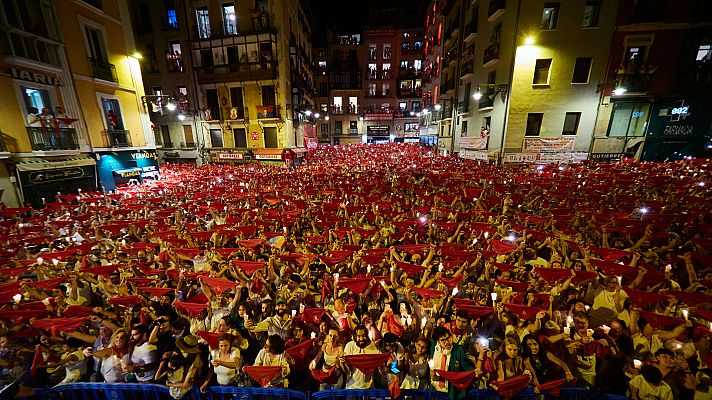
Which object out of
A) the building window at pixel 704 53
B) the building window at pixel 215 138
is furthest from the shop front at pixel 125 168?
the building window at pixel 704 53

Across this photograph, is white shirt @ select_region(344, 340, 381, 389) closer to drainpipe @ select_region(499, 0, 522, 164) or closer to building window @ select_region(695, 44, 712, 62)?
drainpipe @ select_region(499, 0, 522, 164)

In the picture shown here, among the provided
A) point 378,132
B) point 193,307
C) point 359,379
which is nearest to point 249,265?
point 193,307

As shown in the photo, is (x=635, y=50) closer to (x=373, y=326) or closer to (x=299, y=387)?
(x=373, y=326)

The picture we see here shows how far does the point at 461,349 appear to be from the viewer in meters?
4.47

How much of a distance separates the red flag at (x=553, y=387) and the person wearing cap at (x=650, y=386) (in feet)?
3.65

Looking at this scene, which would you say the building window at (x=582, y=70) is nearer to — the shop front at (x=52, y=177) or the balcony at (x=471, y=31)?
the balcony at (x=471, y=31)

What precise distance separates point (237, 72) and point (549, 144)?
99.2 ft

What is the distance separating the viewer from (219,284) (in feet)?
19.5

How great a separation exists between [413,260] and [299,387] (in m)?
3.82

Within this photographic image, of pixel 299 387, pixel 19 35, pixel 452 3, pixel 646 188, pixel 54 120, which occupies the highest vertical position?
pixel 452 3

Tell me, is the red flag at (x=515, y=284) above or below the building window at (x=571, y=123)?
below

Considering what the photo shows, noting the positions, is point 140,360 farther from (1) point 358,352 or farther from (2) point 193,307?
(1) point 358,352

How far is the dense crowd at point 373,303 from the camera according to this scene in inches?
171

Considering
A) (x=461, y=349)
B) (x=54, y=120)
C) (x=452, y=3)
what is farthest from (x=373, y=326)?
(x=452, y=3)
